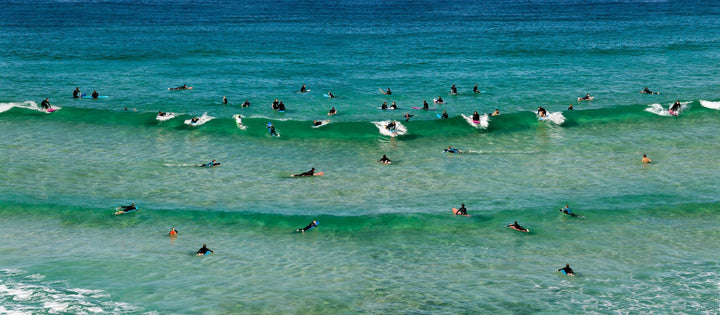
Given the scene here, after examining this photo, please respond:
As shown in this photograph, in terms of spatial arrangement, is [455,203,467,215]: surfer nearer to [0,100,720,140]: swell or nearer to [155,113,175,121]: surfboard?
[0,100,720,140]: swell

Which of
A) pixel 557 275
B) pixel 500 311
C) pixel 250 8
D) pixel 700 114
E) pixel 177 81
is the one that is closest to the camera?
pixel 500 311

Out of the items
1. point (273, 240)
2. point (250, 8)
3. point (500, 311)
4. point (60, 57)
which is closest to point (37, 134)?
point (273, 240)

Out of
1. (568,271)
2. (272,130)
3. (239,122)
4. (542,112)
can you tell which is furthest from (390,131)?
(568,271)

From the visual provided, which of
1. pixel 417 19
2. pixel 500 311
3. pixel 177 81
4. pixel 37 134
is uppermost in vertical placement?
pixel 417 19

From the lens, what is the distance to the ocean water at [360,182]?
118 feet

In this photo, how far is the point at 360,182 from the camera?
53.0 metres

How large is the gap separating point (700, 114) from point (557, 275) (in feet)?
140

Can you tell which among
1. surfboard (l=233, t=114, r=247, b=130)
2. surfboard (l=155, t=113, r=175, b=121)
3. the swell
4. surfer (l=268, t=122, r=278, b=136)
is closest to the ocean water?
the swell

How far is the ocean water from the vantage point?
35.9 m

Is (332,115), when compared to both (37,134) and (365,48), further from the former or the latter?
(365,48)

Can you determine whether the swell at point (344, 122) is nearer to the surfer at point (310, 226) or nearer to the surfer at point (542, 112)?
the surfer at point (542, 112)

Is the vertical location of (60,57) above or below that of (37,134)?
above

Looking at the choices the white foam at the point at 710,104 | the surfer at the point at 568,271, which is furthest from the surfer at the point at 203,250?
the white foam at the point at 710,104

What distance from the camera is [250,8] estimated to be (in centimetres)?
19000
